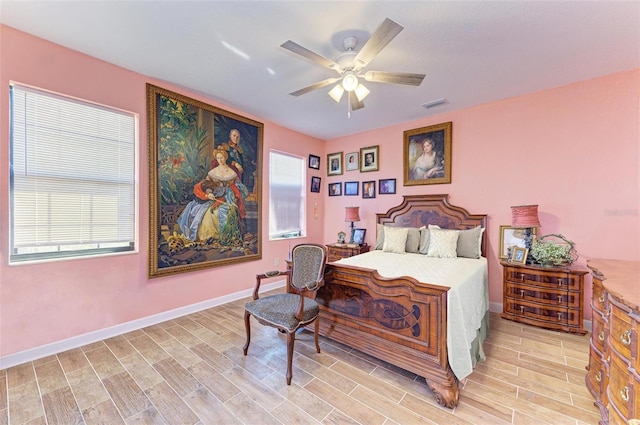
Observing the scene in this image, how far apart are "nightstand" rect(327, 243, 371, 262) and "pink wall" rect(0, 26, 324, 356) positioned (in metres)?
2.28

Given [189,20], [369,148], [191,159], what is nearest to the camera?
[189,20]

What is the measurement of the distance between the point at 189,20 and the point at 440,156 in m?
3.63

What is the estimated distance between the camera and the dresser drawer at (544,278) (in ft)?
9.33

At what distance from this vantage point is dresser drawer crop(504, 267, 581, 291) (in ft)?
9.33

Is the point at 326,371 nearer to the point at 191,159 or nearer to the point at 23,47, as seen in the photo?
the point at 191,159

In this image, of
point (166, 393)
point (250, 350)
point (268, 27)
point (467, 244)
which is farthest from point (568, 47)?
point (166, 393)

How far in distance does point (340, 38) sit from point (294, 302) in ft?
7.99

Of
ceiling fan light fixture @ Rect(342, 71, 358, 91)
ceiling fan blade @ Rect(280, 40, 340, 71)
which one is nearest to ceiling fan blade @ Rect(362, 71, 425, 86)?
ceiling fan light fixture @ Rect(342, 71, 358, 91)

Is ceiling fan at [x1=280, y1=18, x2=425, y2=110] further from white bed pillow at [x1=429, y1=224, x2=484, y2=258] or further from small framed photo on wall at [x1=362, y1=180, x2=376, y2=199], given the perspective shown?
small framed photo on wall at [x1=362, y1=180, x2=376, y2=199]

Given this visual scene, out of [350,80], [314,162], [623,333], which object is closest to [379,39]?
[350,80]

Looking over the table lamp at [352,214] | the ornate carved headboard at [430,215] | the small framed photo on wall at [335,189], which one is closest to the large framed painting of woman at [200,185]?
the table lamp at [352,214]

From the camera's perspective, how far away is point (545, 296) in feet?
9.74

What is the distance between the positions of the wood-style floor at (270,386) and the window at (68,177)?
110 centimetres

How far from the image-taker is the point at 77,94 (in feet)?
8.43
